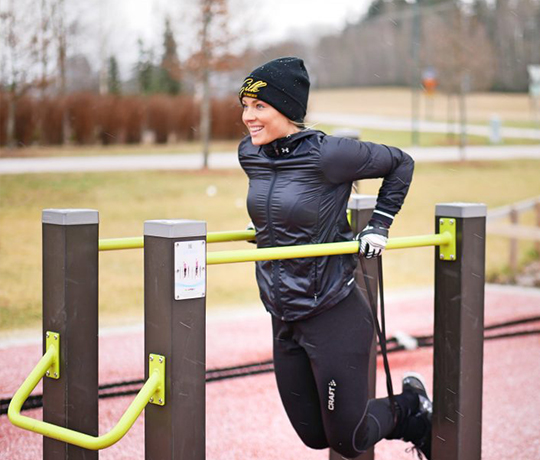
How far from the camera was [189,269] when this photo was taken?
8.53 feet

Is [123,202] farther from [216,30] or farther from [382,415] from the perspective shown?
[382,415]

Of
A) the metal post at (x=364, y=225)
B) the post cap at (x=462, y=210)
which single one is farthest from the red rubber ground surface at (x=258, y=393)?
the post cap at (x=462, y=210)

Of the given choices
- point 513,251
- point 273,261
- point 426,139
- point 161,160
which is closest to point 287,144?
point 273,261

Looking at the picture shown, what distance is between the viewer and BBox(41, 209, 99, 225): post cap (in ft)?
9.18

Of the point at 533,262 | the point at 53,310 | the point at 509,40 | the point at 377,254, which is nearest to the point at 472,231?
the point at 377,254

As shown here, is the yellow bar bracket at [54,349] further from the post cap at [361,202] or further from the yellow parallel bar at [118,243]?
the post cap at [361,202]

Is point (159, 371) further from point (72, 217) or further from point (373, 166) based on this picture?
point (373, 166)

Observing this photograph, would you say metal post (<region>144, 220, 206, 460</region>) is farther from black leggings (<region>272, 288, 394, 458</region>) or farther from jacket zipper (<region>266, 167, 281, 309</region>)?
black leggings (<region>272, 288, 394, 458</region>)

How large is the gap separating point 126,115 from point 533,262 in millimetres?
13663

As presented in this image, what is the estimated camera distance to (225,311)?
8.40m

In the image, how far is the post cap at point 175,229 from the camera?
255 centimetres

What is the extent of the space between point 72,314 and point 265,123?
0.93 meters

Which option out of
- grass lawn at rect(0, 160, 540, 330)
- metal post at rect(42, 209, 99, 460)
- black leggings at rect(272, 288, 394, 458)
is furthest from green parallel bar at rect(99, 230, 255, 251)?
grass lawn at rect(0, 160, 540, 330)

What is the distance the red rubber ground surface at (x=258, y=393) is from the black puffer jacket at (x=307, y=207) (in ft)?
5.23
